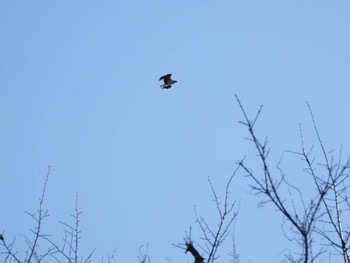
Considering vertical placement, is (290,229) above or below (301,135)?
below

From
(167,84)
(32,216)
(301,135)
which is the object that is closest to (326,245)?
(301,135)

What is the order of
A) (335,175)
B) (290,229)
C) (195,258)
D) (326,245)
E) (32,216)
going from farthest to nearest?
(32,216), (326,245), (290,229), (335,175), (195,258)

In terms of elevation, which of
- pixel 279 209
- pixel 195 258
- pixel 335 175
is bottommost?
pixel 195 258

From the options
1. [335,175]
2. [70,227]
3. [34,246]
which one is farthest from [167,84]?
[335,175]

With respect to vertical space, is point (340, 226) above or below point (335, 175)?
below

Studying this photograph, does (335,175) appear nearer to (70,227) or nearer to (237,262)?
(237,262)

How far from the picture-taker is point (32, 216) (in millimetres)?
5922

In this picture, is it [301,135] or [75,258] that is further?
[75,258]

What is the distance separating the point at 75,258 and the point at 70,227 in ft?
1.62

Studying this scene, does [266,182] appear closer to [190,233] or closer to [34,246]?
[190,233]

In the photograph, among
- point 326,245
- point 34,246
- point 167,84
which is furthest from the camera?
point 167,84

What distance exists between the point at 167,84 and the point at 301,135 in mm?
8776

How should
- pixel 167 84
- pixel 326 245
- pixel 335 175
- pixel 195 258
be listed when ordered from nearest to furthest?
pixel 195 258 < pixel 335 175 < pixel 326 245 < pixel 167 84

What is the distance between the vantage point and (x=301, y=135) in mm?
4457
